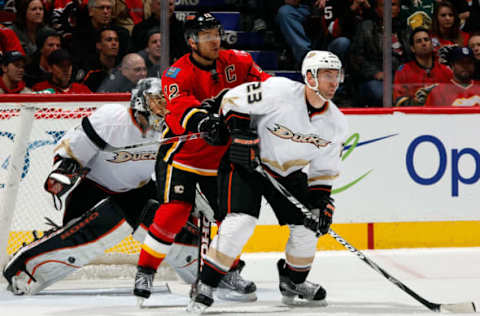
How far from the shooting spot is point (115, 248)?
438cm

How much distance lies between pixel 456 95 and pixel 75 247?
2.39 meters

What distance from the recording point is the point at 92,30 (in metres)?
4.59

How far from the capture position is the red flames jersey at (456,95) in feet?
16.2

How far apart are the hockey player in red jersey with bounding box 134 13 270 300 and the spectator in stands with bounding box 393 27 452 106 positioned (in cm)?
131

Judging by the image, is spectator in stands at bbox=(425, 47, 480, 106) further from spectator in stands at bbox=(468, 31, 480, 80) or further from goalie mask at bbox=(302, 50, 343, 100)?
goalie mask at bbox=(302, 50, 343, 100)

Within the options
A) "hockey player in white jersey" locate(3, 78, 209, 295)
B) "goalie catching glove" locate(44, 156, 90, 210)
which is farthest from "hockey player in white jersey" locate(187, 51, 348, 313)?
"goalie catching glove" locate(44, 156, 90, 210)

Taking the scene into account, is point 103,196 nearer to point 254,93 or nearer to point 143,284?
point 143,284

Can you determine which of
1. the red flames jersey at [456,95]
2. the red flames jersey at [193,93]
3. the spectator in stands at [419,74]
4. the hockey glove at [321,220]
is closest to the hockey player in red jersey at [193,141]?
the red flames jersey at [193,93]

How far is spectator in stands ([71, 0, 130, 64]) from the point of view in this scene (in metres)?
4.58

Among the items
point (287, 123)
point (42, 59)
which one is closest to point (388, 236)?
point (287, 123)

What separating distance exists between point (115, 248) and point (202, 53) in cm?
123

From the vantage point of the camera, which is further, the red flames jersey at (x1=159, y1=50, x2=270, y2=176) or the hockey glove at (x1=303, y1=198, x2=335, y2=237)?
the red flames jersey at (x1=159, y1=50, x2=270, y2=176)

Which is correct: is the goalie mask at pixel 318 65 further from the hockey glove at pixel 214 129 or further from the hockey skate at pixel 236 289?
the hockey skate at pixel 236 289

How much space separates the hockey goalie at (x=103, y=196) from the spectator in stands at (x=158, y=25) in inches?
35.1
